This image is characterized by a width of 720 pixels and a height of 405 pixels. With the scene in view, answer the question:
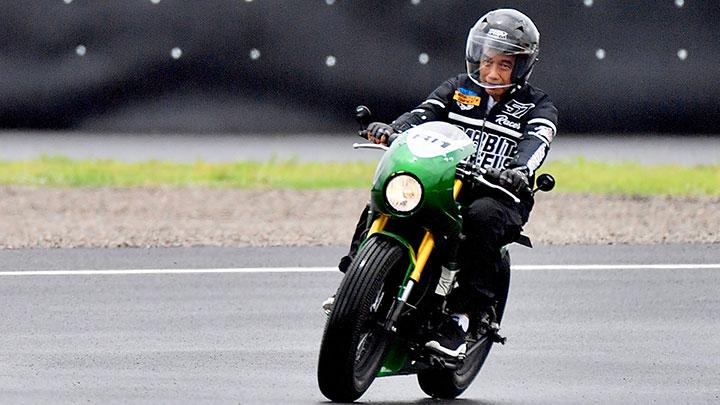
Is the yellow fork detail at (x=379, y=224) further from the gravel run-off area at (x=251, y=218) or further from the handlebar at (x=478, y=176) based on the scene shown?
the gravel run-off area at (x=251, y=218)

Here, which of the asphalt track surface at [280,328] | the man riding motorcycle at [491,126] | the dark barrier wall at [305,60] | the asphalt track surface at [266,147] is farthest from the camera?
the asphalt track surface at [266,147]

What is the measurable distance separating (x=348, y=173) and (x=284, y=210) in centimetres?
144

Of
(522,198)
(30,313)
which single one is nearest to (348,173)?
(30,313)

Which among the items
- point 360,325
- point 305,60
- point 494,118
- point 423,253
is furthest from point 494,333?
point 305,60

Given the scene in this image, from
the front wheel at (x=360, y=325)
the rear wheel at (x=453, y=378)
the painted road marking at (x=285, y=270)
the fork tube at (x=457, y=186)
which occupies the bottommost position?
the painted road marking at (x=285, y=270)

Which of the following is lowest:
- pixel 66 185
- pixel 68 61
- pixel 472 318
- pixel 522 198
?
pixel 66 185

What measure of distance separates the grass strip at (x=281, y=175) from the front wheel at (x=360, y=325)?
7382 millimetres

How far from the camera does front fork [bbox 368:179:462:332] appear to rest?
6547 mm

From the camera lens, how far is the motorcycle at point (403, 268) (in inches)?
253

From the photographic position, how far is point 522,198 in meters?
7.07

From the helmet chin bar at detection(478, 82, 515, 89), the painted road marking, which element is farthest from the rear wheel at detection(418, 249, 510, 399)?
the painted road marking

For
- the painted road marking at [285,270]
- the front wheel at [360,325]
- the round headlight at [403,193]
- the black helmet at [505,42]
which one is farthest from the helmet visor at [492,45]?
the painted road marking at [285,270]

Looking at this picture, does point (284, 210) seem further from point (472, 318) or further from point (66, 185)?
point (472, 318)

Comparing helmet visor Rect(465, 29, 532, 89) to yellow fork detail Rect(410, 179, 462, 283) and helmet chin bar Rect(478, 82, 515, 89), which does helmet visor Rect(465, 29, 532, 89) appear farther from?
yellow fork detail Rect(410, 179, 462, 283)
